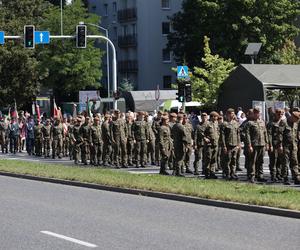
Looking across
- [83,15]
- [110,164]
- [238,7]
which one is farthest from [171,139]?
[83,15]

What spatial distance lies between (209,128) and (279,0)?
45.2m

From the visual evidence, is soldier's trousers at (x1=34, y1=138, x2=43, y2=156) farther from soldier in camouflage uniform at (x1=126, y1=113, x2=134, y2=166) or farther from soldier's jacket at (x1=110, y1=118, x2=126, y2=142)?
soldier's jacket at (x1=110, y1=118, x2=126, y2=142)

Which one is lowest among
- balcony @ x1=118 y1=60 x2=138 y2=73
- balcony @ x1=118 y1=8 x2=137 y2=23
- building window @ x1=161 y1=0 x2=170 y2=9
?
balcony @ x1=118 y1=60 x2=138 y2=73

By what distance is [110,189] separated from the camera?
1798cm

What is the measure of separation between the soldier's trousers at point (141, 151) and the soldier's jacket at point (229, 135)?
19.3ft

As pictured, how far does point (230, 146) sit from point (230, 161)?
→ 39 cm

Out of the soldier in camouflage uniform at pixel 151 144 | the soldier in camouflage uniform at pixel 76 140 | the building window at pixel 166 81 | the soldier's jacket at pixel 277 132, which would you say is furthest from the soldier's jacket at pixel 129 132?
the building window at pixel 166 81

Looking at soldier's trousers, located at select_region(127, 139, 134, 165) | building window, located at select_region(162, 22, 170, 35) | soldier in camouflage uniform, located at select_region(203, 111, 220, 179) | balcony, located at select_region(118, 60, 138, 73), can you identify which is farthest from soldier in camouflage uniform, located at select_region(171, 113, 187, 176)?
balcony, located at select_region(118, 60, 138, 73)

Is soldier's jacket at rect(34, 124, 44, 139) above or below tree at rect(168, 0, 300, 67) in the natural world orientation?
below

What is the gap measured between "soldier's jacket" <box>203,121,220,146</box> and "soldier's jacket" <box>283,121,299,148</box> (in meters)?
2.38

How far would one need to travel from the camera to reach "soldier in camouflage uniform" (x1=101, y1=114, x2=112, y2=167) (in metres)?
26.6

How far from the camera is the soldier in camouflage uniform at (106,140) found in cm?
2662

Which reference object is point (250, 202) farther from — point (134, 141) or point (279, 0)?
point (279, 0)

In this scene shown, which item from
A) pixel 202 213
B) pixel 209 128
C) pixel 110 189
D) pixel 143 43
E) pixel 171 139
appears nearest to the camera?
pixel 202 213
